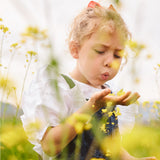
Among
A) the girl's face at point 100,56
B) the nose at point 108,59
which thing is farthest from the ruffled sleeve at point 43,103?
the nose at point 108,59

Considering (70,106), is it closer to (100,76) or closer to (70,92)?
(70,92)

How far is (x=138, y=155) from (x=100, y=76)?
3.72 ft

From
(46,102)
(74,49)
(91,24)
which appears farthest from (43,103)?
(91,24)

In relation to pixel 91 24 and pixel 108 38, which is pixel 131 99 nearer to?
pixel 108 38

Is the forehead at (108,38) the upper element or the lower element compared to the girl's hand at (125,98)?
upper

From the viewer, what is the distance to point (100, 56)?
1.86m

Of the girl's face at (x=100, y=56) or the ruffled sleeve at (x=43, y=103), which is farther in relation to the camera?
the girl's face at (x=100, y=56)

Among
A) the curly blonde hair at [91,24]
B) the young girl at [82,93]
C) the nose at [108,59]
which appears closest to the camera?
the young girl at [82,93]

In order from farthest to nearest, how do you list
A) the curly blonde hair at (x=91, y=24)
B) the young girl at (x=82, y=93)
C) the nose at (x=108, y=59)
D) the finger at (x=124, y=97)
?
the curly blonde hair at (x=91, y=24)
the nose at (x=108, y=59)
the young girl at (x=82, y=93)
the finger at (x=124, y=97)

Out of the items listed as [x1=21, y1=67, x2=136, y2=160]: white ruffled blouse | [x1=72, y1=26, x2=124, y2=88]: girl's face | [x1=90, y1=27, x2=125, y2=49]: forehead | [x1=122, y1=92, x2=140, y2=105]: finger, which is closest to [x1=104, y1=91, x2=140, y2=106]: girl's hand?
[x1=122, y1=92, x2=140, y2=105]: finger

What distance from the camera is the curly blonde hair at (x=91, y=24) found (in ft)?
6.77

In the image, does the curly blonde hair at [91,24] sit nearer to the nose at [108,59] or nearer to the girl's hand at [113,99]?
the nose at [108,59]

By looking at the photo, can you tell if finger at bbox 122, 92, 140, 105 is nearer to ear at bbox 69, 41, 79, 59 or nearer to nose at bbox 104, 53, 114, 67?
nose at bbox 104, 53, 114, 67

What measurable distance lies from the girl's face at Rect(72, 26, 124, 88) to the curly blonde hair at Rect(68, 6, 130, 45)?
0.06 metres
